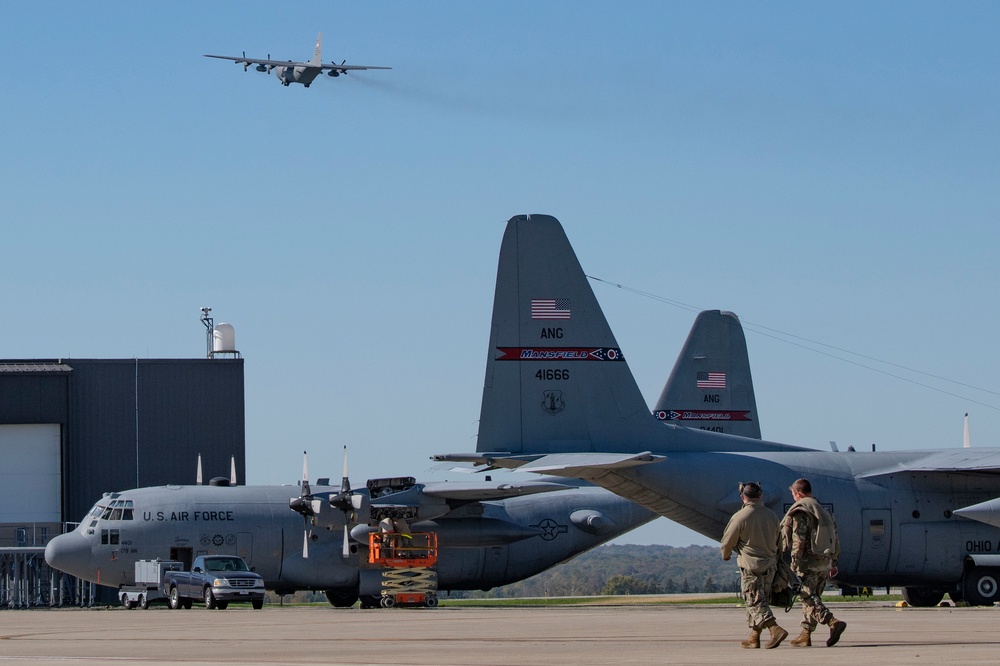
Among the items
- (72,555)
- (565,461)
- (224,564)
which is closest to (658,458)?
(565,461)

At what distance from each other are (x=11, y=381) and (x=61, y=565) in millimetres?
18651

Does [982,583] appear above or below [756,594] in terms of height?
below

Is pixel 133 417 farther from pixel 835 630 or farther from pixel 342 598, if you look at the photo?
pixel 835 630

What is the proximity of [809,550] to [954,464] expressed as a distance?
1351 centimetres

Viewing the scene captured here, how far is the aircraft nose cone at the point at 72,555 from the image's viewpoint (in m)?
33.8

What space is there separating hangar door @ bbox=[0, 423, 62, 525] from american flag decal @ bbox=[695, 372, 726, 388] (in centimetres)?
2817

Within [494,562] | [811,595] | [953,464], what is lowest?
[494,562]

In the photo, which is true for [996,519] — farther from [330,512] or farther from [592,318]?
[330,512]

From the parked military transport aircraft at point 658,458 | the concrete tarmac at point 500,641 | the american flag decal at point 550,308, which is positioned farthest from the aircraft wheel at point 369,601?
the american flag decal at point 550,308

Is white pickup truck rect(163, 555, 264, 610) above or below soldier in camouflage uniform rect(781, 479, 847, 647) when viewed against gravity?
below

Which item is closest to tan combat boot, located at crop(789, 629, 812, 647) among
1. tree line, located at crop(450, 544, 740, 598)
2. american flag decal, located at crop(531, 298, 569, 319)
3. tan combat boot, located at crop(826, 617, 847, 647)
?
tan combat boot, located at crop(826, 617, 847, 647)

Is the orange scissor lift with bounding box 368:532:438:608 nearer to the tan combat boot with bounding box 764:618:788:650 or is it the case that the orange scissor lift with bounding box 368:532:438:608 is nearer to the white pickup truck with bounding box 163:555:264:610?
the white pickup truck with bounding box 163:555:264:610

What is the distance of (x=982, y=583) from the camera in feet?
84.9

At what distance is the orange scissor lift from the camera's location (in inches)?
1222
